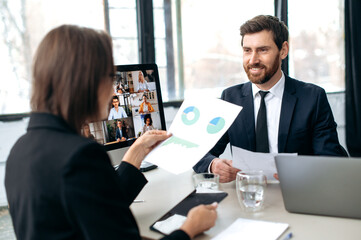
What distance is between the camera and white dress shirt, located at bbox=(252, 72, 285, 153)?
1.84 metres

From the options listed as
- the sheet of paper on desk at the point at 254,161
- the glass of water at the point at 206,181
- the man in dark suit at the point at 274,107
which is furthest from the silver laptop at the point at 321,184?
the man in dark suit at the point at 274,107

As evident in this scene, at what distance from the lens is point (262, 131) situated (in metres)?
1.82

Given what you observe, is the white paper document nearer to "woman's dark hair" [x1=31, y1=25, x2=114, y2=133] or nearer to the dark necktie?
"woman's dark hair" [x1=31, y1=25, x2=114, y2=133]

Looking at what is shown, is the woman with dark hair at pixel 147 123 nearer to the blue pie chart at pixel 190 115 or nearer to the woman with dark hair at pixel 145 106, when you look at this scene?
the woman with dark hair at pixel 145 106

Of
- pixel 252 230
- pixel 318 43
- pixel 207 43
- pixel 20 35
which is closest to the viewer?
pixel 252 230

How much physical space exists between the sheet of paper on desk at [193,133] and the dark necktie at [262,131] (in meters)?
0.58

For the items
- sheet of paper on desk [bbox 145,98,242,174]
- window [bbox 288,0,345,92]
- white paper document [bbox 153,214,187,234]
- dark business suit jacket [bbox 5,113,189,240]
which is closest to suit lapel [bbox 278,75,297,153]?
sheet of paper on desk [bbox 145,98,242,174]

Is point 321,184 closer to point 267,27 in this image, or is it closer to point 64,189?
point 64,189

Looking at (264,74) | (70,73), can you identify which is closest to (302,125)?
(264,74)

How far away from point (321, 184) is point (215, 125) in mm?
412

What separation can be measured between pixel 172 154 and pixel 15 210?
559mm

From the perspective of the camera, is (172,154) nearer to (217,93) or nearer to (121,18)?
(121,18)

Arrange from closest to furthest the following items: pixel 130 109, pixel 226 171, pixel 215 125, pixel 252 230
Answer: pixel 252 230
pixel 215 125
pixel 226 171
pixel 130 109

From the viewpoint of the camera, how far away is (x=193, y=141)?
125cm
